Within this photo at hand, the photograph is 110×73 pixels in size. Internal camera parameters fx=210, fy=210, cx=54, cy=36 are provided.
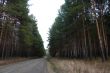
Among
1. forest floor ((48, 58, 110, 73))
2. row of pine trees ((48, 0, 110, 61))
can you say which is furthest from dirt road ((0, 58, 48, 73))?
row of pine trees ((48, 0, 110, 61))

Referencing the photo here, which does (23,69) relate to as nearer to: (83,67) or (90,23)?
(83,67)

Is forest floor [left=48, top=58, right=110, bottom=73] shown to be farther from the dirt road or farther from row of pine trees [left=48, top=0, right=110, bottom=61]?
row of pine trees [left=48, top=0, right=110, bottom=61]

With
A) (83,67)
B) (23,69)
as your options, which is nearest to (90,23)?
(23,69)

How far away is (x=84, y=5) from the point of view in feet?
96.6

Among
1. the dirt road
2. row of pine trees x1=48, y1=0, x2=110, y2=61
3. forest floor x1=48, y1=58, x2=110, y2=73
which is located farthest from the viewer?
row of pine trees x1=48, y1=0, x2=110, y2=61

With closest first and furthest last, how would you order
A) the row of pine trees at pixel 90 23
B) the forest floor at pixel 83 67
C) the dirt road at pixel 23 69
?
the forest floor at pixel 83 67 < the dirt road at pixel 23 69 < the row of pine trees at pixel 90 23

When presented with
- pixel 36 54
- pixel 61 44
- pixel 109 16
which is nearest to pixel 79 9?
pixel 109 16

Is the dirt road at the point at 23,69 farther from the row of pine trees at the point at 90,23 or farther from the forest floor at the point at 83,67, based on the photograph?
the row of pine trees at the point at 90,23

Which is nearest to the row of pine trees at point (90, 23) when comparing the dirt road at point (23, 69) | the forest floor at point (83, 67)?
the forest floor at point (83, 67)

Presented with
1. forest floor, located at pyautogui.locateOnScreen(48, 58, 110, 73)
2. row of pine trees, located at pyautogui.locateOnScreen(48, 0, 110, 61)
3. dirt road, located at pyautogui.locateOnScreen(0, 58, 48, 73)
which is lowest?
dirt road, located at pyautogui.locateOnScreen(0, 58, 48, 73)

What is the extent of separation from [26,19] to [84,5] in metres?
15.8

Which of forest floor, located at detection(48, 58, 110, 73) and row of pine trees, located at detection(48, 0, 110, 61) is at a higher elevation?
row of pine trees, located at detection(48, 0, 110, 61)

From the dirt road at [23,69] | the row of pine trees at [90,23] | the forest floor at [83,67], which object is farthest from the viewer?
the row of pine trees at [90,23]

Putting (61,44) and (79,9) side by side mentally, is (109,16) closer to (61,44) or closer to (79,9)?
(79,9)
